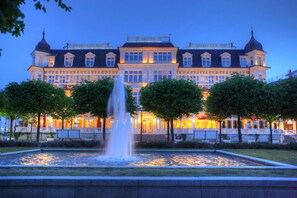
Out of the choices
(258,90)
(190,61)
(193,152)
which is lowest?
(193,152)

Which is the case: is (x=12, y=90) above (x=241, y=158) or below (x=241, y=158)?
above

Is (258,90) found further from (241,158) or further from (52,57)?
(52,57)

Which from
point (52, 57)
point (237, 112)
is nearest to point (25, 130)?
point (52, 57)

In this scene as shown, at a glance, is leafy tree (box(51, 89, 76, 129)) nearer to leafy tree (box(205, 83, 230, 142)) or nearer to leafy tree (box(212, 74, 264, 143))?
leafy tree (box(205, 83, 230, 142))

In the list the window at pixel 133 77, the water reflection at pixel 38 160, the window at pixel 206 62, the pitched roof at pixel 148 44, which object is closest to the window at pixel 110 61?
the pitched roof at pixel 148 44

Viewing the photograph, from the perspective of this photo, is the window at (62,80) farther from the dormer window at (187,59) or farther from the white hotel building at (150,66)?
the dormer window at (187,59)

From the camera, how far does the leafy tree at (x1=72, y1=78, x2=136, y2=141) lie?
27719 millimetres

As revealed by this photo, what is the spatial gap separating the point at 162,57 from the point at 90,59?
42.8 ft

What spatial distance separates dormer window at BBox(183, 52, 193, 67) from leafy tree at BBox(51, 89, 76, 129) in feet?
70.7

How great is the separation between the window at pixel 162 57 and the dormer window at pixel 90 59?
11424 millimetres

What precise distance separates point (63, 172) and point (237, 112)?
21.3 meters

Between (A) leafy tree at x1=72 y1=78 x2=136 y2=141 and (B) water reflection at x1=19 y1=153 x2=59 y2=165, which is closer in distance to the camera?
(B) water reflection at x1=19 y1=153 x2=59 y2=165

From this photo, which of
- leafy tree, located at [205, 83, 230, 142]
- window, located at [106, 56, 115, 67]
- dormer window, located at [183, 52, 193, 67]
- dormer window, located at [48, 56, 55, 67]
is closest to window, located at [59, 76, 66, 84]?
dormer window, located at [48, 56, 55, 67]

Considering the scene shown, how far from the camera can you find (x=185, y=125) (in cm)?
4525
